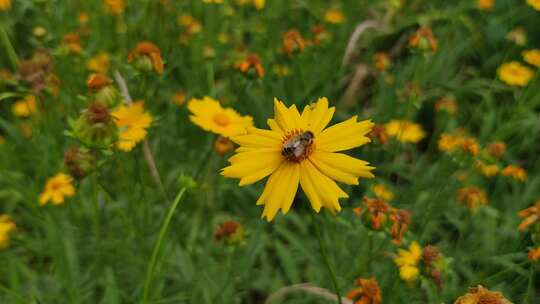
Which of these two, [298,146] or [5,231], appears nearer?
[298,146]

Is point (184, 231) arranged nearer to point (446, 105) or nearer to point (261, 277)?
point (261, 277)

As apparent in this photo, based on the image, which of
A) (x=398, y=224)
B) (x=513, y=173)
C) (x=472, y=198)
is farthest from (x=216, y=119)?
(x=513, y=173)

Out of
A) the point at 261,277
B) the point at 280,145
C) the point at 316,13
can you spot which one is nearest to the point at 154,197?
the point at 261,277

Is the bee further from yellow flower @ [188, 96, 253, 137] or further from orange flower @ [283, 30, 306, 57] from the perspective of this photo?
orange flower @ [283, 30, 306, 57]

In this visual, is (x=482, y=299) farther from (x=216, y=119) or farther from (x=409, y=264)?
(x=216, y=119)

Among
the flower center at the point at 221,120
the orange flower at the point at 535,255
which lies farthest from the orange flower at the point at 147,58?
the orange flower at the point at 535,255

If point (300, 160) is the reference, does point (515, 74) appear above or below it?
above

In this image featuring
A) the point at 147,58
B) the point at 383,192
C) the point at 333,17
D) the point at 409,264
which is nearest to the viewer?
the point at 409,264

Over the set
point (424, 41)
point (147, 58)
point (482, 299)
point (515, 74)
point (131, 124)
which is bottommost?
point (482, 299)
